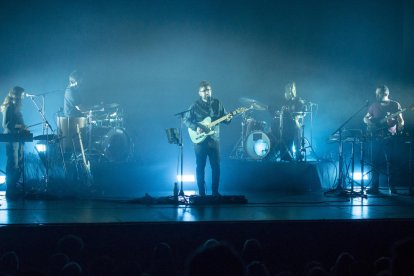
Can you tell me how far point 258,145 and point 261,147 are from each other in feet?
0.34

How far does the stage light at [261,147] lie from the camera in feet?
45.6

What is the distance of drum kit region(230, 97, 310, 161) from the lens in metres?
13.9

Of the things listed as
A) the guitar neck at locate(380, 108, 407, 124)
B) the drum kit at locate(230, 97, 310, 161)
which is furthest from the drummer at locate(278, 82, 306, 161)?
the guitar neck at locate(380, 108, 407, 124)

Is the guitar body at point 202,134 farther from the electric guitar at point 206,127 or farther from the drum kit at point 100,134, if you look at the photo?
the drum kit at point 100,134

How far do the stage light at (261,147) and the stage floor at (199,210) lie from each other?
2746mm

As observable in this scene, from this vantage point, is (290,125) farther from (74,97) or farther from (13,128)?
(13,128)

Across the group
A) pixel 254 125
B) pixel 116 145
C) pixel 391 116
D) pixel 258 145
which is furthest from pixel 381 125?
pixel 116 145

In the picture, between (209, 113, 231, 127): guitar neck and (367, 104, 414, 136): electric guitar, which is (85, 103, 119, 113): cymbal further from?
(367, 104, 414, 136): electric guitar

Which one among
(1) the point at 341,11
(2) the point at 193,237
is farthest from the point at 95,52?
(2) the point at 193,237

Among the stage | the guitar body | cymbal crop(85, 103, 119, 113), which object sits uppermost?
cymbal crop(85, 103, 119, 113)

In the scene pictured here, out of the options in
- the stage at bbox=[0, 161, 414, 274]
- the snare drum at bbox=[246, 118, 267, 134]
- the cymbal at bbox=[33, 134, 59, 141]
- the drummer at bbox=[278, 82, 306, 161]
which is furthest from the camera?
the snare drum at bbox=[246, 118, 267, 134]

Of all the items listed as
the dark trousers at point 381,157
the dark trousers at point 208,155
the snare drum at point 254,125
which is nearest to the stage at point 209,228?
the dark trousers at point 208,155

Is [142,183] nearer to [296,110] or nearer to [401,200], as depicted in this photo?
[296,110]

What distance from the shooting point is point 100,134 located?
13.6 meters
